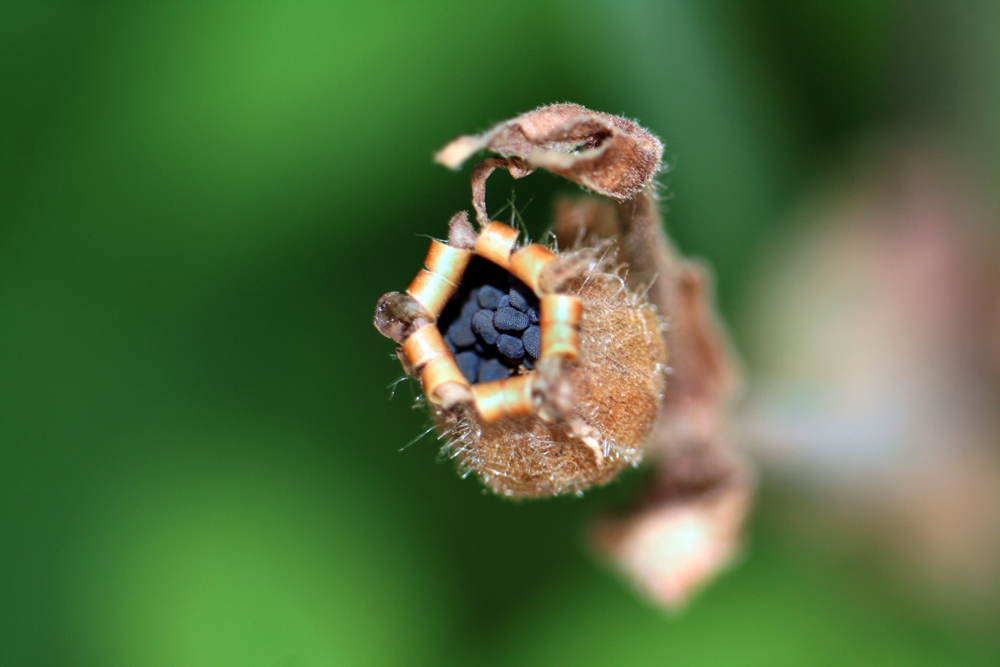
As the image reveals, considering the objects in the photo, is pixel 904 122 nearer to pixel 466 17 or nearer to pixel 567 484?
pixel 466 17

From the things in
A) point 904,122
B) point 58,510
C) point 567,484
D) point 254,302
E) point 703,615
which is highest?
point 254,302

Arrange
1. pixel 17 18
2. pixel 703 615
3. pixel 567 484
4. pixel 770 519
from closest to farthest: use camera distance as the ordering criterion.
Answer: pixel 567 484
pixel 17 18
pixel 703 615
pixel 770 519

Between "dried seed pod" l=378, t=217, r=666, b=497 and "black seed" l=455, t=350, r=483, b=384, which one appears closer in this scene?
"dried seed pod" l=378, t=217, r=666, b=497

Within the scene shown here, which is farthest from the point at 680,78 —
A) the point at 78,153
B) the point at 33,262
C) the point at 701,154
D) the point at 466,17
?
the point at 33,262

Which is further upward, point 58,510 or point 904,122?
point 58,510

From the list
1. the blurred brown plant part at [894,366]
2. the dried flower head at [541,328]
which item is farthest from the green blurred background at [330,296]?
the dried flower head at [541,328]

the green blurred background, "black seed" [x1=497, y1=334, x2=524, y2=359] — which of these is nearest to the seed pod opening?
"black seed" [x1=497, y1=334, x2=524, y2=359]

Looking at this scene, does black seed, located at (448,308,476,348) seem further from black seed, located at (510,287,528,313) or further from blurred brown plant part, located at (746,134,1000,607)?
blurred brown plant part, located at (746,134,1000,607)
